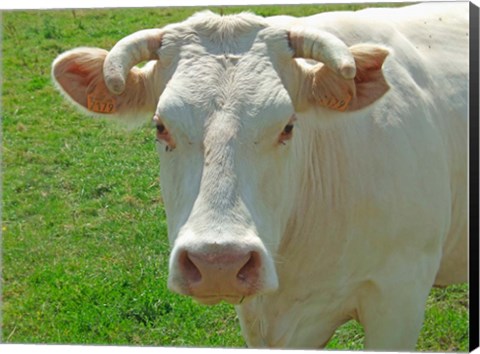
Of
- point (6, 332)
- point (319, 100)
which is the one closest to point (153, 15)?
point (319, 100)

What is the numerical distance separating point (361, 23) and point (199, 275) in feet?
4.71

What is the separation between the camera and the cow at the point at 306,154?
305 centimetres

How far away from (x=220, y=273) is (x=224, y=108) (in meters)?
0.53

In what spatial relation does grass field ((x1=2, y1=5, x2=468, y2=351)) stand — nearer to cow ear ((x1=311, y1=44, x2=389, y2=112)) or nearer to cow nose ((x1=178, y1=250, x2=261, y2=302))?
cow ear ((x1=311, y1=44, x2=389, y2=112))

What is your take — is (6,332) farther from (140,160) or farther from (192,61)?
(192,61)

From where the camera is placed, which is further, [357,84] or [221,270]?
[357,84]

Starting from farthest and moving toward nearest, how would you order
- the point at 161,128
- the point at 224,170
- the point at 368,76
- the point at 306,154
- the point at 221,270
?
the point at 306,154, the point at 368,76, the point at 161,128, the point at 224,170, the point at 221,270

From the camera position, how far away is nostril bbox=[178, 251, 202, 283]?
9.60 ft

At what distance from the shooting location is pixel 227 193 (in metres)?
3.01

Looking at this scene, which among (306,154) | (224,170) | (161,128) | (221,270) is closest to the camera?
(221,270)

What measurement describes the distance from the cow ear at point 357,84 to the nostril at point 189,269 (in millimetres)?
788

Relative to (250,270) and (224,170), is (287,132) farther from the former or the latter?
(250,270)

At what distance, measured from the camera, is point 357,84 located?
3.40m

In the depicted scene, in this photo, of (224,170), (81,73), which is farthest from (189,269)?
(81,73)
